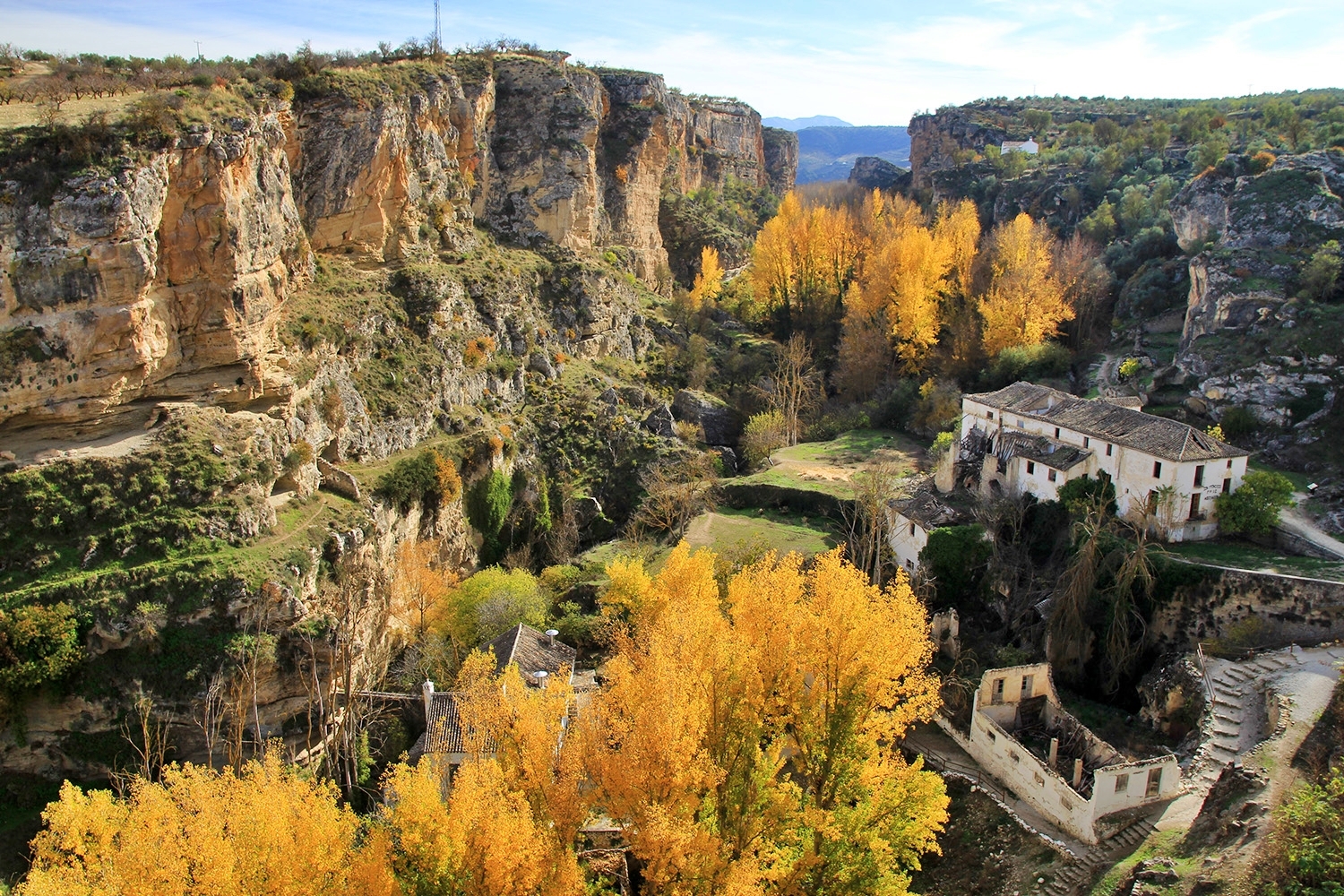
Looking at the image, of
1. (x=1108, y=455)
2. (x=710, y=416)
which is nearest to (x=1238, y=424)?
(x=1108, y=455)

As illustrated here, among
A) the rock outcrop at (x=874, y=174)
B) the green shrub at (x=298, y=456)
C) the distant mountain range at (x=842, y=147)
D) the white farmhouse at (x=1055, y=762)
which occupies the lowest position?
the white farmhouse at (x=1055, y=762)

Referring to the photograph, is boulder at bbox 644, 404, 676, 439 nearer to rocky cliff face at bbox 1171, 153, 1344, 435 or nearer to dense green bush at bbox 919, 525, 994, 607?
dense green bush at bbox 919, 525, 994, 607

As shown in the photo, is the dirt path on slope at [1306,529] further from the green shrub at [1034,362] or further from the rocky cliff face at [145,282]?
the rocky cliff face at [145,282]

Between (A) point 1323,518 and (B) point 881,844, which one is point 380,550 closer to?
(B) point 881,844

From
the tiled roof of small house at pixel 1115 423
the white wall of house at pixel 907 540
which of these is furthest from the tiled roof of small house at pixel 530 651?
the tiled roof of small house at pixel 1115 423

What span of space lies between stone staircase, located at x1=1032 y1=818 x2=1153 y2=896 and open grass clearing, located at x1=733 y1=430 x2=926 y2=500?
60.9ft

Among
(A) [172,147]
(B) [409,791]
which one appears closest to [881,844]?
(B) [409,791]

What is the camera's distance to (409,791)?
15.3 meters

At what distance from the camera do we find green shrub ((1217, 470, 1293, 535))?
82.0ft

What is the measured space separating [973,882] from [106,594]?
22.2m

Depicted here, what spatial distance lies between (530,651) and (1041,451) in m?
17.3

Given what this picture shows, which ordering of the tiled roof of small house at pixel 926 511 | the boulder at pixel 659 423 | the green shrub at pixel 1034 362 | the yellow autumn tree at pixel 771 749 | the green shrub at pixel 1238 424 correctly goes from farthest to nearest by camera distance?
the boulder at pixel 659 423 → the green shrub at pixel 1034 362 → the green shrub at pixel 1238 424 → the tiled roof of small house at pixel 926 511 → the yellow autumn tree at pixel 771 749

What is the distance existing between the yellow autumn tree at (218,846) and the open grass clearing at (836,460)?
24.0 meters

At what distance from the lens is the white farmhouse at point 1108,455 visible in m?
25.3
